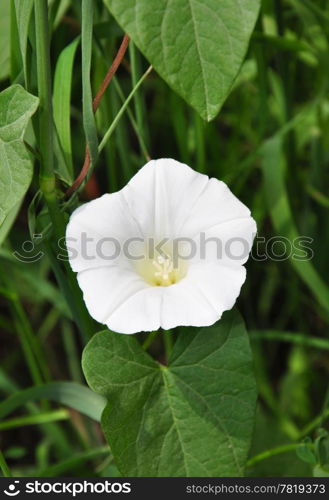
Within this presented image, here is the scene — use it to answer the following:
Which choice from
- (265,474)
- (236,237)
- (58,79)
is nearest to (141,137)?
(58,79)

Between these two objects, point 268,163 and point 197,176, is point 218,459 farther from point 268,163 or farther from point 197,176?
point 268,163

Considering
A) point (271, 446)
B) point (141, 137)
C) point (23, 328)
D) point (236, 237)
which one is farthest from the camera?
point (271, 446)

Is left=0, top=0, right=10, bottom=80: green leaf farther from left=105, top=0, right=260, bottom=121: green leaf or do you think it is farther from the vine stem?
left=105, top=0, right=260, bottom=121: green leaf

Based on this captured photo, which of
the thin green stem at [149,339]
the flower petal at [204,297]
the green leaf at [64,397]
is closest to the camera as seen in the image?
the flower petal at [204,297]

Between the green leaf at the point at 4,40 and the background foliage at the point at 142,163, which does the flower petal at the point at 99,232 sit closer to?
the background foliage at the point at 142,163

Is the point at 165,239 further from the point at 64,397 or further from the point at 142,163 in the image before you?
the point at 142,163

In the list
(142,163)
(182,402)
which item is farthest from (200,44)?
(142,163)

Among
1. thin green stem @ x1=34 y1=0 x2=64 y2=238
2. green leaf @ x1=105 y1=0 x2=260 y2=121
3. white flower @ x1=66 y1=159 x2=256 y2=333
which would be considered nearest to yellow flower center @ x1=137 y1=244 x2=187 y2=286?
white flower @ x1=66 y1=159 x2=256 y2=333

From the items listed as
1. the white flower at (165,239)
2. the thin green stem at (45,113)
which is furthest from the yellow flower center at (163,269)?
the thin green stem at (45,113)
